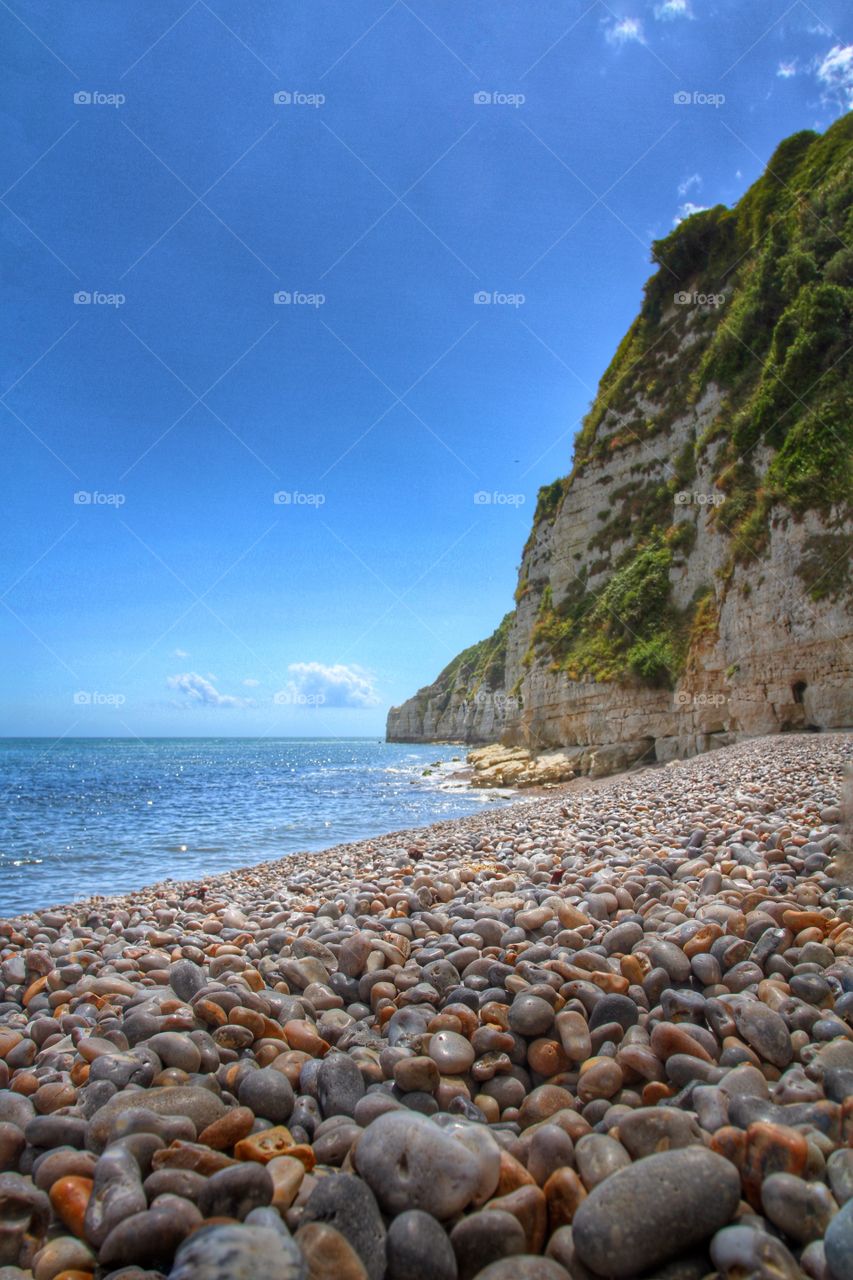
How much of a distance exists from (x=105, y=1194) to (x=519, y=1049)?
173 cm

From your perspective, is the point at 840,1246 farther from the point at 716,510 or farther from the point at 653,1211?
the point at 716,510

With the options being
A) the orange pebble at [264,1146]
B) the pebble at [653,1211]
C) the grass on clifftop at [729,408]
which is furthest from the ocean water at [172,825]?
the pebble at [653,1211]

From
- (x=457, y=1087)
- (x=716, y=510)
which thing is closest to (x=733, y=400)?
(x=716, y=510)

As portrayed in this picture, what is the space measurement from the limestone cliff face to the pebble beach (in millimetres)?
15282

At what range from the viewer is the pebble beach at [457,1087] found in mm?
1812

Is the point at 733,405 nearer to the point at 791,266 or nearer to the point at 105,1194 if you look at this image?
the point at 791,266

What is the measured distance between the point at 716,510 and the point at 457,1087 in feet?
78.2

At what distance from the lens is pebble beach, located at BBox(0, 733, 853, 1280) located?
1.81 metres

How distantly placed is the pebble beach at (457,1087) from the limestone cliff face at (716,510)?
15282 mm

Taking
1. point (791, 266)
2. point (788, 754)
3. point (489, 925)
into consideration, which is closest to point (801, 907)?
point (489, 925)

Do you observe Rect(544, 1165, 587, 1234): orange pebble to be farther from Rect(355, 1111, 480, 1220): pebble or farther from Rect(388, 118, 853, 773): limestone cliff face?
Rect(388, 118, 853, 773): limestone cliff face

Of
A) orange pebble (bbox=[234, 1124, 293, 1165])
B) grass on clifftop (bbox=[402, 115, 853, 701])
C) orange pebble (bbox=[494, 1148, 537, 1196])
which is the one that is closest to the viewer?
orange pebble (bbox=[494, 1148, 537, 1196])

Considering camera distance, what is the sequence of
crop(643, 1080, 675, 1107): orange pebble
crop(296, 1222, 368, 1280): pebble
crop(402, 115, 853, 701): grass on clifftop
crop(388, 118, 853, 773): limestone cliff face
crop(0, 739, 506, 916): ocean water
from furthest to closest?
1. crop(402, 115, 853, 701): grass on clifftop
2. crop(388, 118, 853, 773): limestone cliff face
3. crop(0, 739, 506, 916): ocean water
4. crop(643, 1080, 675, 1107): orange pebble
5. crop(296, 1222, 368, 1280): pebble

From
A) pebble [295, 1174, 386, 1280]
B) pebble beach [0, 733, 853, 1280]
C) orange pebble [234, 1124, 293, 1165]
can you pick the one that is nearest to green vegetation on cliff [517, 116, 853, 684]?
pebble beach [0, 733, 853, 1280]
